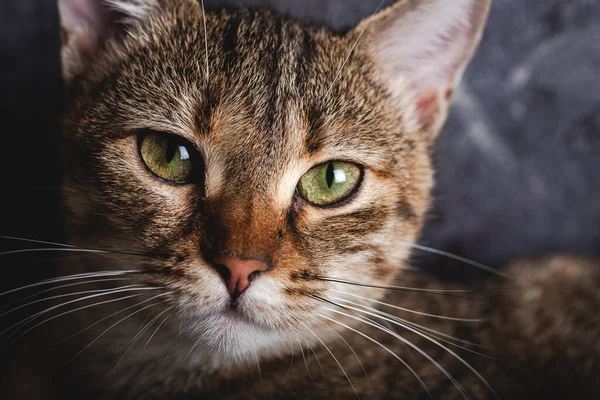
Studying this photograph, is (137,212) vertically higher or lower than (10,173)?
lower

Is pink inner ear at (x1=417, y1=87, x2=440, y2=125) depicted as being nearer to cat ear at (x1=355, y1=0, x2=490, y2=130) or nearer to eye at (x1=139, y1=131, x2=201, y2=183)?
cat ear at (x1=355, y1=0, x2=490, y2=130)

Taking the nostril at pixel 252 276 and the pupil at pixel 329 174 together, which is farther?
the pupil at pixel 329 174

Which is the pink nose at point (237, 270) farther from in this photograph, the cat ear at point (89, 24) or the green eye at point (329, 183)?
the cat ear at point (89, 24)

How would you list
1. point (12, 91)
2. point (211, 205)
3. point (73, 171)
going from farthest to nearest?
1. point (12, 91)
2. point (73, 171)
3. point (211, 205)

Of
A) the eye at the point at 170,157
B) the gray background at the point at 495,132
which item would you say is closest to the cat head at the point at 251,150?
the eye at the point at 170,157

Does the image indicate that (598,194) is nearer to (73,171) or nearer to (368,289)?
(368,289)

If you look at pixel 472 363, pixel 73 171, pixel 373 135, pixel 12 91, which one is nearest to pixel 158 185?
pixel 73 171

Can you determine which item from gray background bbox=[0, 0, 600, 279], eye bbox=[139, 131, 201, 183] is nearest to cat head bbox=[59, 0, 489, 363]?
eye bbox=[139, 131, 201, 183]

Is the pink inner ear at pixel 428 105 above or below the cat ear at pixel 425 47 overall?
below
